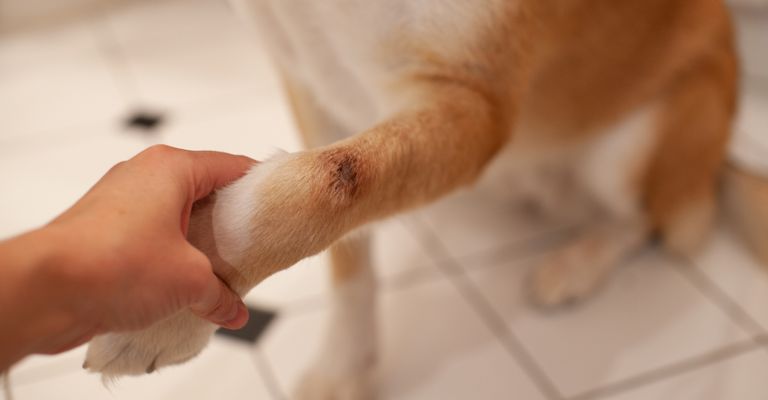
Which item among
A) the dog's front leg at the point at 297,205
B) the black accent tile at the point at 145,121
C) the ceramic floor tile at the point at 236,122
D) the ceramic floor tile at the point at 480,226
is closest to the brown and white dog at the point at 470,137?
the dog's front leg at the point at 297,205

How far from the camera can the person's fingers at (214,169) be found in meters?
0.62

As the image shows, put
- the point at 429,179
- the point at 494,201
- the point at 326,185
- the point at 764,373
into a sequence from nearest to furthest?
the point at 326,185, the point at 429,179, the point at 764,373, the point at 494,201

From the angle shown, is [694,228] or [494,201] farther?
[494,201]

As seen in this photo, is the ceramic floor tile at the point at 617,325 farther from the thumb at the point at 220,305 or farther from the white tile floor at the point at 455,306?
the thumb at the point at 220,305

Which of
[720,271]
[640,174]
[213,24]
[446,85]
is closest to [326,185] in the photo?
[446,85]

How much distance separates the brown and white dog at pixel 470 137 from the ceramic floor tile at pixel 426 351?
3.8 inches

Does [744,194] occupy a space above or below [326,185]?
below

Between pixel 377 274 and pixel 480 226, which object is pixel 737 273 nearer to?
pixel 480 226

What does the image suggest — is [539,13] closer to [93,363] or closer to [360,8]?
[360,8]

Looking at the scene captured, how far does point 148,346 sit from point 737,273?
4.79 feet

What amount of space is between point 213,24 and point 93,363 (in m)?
2.24

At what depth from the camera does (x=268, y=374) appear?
133 cm

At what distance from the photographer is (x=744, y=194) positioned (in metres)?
1.66

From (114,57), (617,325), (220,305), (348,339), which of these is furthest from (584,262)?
(114,57)
